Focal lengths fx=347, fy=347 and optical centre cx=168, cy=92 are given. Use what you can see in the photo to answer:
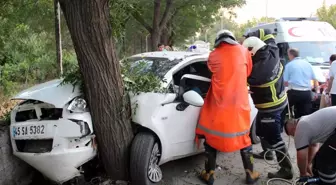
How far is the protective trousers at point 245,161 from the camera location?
13.8ft

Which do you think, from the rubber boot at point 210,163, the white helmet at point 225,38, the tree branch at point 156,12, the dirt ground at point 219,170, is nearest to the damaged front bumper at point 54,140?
the dirt ground at point 219,170

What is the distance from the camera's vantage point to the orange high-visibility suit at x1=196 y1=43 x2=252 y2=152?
3975 mm

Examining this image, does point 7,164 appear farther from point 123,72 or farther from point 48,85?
point 123,72

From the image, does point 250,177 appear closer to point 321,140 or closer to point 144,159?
point 321,140

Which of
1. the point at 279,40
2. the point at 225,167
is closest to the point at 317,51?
the point at 279,40

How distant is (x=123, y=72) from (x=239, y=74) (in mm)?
1393

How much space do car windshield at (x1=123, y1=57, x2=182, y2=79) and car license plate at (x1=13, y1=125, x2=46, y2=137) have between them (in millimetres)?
1457

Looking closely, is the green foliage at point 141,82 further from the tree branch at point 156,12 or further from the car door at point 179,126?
the tree branch at point 156,12

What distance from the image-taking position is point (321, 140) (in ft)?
10.9

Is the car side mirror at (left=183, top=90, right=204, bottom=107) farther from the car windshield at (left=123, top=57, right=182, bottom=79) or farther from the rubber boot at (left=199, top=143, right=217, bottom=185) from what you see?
the rubber boot at (left=199, top=143, right=217, bottom=185)

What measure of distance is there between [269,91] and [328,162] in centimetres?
136

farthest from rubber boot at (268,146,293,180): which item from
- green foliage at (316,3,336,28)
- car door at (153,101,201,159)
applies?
green foliage at (316,3,336,28)

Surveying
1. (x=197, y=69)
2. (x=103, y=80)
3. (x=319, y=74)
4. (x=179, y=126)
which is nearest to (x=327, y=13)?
(x=319, y=74)

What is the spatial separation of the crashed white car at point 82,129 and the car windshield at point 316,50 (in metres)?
5.35
